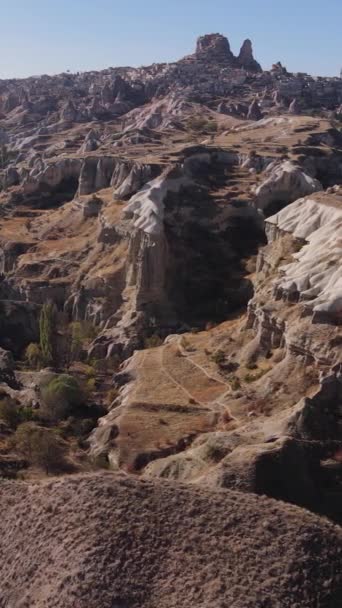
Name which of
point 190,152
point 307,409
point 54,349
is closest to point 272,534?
point 307,409

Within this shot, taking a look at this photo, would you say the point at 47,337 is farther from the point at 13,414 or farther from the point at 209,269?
the point at 13,414

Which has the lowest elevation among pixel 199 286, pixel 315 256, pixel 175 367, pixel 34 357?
pixel 34 357

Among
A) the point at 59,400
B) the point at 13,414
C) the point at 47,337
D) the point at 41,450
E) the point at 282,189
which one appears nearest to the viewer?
the point at 41,450

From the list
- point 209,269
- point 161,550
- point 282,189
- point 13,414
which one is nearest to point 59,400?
point 13,414

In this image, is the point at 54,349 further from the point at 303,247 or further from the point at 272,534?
the point at 272,534

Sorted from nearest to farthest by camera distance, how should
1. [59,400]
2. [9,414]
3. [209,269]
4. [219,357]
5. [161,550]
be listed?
1. [161,550]
2. [9,414]
3. [59,400]
4. [219,357]
5. [209,269]

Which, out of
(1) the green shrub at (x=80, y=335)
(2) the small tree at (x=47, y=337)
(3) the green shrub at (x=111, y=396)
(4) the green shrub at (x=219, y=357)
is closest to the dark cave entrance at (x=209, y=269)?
(1) the green shrub at (x=80, y=335)
